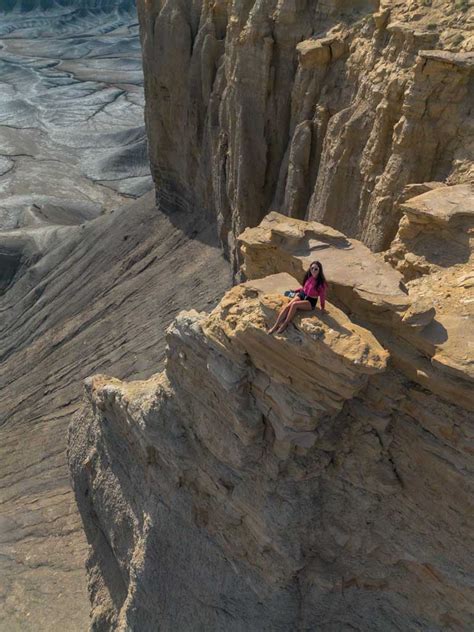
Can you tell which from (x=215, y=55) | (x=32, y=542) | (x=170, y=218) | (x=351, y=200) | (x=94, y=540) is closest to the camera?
(x=94, y=540)

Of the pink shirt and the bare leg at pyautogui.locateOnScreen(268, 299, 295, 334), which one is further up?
the pink shirt

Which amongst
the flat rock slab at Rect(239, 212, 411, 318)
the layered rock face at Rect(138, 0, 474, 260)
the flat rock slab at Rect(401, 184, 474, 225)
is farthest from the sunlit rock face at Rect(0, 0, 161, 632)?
the flat rock slab at Rect(401, 184, 474, 225)

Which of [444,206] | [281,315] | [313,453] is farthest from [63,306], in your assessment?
[281,315]

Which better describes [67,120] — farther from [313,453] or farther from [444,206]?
[313,453]

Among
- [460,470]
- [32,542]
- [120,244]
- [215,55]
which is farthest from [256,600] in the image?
[120,244]

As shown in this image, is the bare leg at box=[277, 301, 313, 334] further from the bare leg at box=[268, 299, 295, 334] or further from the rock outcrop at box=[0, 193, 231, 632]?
the rock outcrop at box=[0, 193, 231, 632]

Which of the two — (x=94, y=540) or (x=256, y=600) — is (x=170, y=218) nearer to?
(x=94, y=540)
